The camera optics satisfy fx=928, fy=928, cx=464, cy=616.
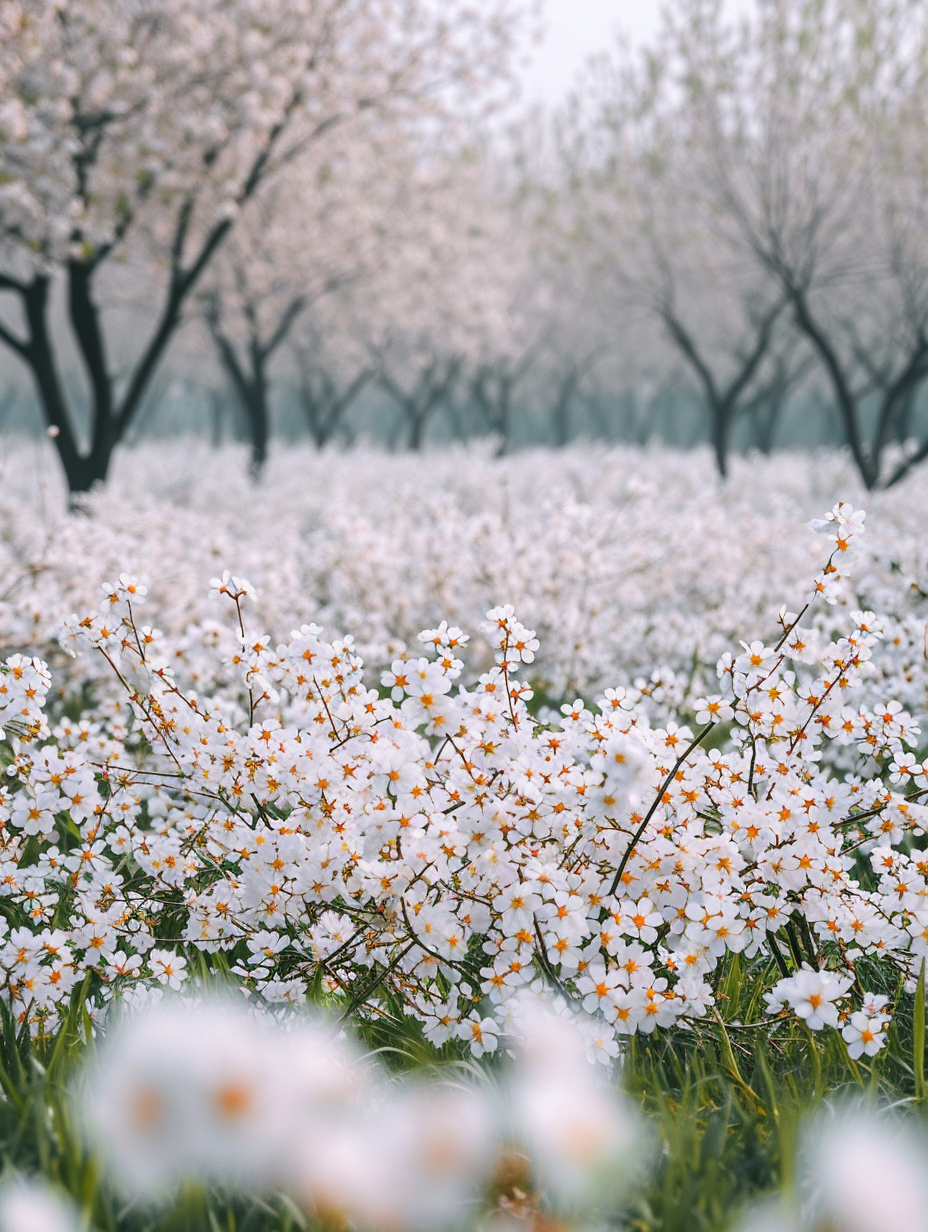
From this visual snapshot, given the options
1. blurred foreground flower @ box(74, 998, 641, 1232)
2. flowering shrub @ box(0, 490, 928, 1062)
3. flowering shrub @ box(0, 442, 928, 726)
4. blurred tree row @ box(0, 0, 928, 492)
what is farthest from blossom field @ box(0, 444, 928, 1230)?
blurred tree row @ box(0, 0, 928, 492)

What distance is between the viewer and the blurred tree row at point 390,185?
32.3 feet

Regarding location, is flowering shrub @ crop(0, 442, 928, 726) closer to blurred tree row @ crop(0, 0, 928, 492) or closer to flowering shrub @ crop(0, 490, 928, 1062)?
flowering shrub @ crop(0, 490, 928, 1062)

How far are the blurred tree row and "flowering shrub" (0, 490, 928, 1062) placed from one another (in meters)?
7.98

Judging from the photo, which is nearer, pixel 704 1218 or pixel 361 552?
pixel 704 1218

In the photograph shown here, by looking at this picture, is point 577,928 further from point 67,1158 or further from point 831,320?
point 831,320

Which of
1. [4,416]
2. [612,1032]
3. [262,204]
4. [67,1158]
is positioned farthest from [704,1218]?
[4,416]

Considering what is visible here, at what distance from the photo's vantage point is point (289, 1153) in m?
0.90

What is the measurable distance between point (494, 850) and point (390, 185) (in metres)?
19.8

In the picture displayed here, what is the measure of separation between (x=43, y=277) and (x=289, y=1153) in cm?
1162

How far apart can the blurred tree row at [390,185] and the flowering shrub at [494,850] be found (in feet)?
26.2

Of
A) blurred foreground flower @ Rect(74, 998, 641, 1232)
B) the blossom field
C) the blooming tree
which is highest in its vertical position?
the blooming tree

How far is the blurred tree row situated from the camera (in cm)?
985

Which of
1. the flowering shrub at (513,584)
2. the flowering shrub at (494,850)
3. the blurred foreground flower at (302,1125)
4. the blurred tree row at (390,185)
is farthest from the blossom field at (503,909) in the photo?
the blurred tree row at (390,185)

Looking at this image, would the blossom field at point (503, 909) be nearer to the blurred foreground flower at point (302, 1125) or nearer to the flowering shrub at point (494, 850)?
the flowering shrub at point (494, 850)
